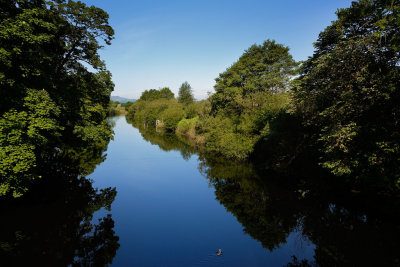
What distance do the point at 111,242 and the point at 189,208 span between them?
666 centimetres

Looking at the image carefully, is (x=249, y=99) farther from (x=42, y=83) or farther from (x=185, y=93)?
(x=185, y=93)

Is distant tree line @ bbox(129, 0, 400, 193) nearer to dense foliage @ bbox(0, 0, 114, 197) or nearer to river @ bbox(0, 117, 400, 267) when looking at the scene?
river @ bbox(0, 117, 400, 267)

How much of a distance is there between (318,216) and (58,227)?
16.8m

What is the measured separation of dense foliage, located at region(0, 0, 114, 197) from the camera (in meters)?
11.7

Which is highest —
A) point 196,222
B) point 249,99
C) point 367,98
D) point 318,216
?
point 249,99

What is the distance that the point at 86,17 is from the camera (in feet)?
61.6

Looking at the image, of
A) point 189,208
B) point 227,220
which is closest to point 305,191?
point 227,220

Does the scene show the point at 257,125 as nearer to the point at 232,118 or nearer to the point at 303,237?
the point at 232,118

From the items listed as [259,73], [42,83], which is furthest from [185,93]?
[42,83]

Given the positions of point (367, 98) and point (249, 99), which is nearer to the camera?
point (367, 98)

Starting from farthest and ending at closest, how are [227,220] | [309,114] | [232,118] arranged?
[232,118], [309,114], [227,220]

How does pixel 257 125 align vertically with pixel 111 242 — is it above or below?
above

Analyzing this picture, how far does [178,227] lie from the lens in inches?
566

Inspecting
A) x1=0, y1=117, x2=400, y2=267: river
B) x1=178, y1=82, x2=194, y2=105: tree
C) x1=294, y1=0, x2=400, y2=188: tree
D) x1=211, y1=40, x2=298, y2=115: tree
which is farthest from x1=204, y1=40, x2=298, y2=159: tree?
x1=178, y1=82, x2=194, y2=105: tree
